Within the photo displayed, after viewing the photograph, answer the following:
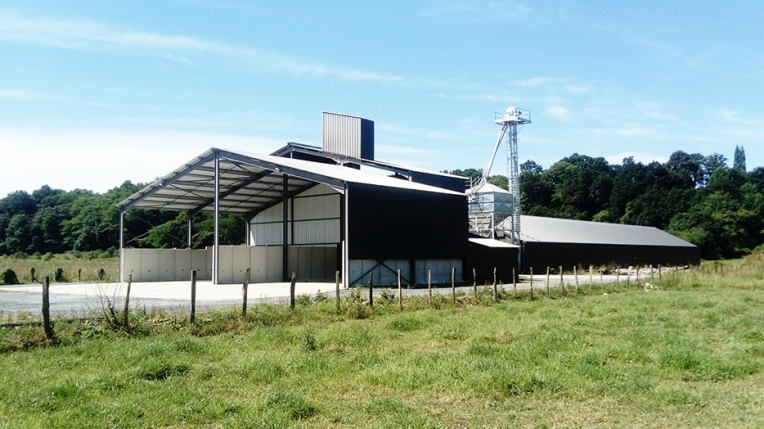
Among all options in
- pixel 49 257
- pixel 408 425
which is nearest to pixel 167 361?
pixel 408 425

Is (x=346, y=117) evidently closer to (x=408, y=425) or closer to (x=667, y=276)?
(x=667, y=276)

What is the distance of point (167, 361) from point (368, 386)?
149 inches

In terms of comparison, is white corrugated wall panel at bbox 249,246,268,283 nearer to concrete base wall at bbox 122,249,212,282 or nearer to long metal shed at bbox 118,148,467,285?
long metal shed at bbox 118,148,467,285

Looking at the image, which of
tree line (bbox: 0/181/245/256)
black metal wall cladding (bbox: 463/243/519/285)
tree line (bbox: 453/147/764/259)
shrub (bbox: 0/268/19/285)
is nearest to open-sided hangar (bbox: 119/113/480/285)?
black metal wall cladding (bbox: 463/243/519/285)

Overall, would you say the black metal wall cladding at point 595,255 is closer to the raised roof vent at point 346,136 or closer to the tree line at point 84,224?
the raised roof vent at point 346,136

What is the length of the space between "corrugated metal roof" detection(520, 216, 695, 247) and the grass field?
37.9 metres

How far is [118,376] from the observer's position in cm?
1047

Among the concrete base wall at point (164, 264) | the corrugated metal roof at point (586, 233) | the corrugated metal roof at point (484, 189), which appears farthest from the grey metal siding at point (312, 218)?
the corrugated metal roof at point (586, 233)

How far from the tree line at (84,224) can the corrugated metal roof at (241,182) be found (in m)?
27.7

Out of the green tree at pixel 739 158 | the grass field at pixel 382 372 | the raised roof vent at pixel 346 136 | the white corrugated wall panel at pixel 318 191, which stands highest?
the green tree at pixel 739 158

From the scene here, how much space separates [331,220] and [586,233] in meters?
29.7

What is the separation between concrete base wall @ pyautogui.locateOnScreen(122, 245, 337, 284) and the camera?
39656 millimetres

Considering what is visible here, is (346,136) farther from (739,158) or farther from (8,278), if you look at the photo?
(739,158)

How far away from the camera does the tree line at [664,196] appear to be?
276 ft
